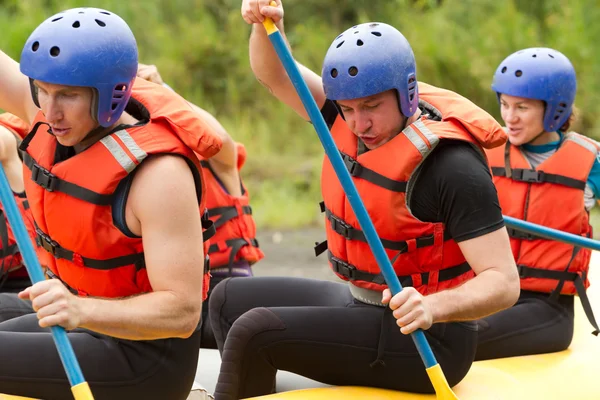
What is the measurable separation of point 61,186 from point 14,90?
0.49 m

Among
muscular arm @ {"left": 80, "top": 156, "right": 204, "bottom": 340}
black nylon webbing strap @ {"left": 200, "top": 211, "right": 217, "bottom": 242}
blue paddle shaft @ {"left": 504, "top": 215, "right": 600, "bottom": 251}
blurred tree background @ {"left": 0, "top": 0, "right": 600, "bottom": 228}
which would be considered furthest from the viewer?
blurred tree background @ {"left": 0, "top": 0, "right": 600, "bottom": 228}

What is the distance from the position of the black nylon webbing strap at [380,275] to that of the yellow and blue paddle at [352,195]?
0.26 metres

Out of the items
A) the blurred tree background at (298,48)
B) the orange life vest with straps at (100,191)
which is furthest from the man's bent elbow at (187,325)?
the blurred tree background at (298,48)

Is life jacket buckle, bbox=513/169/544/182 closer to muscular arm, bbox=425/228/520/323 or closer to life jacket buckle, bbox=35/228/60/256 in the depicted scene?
muscular arm, bbox=425/228/520/323

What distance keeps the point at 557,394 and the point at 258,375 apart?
3.40ft

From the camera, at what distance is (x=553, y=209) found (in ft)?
13.9

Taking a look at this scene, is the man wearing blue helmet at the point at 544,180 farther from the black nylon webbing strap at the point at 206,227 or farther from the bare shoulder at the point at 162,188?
the bare shoulder at the point at 162,188

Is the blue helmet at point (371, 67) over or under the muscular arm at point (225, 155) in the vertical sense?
over

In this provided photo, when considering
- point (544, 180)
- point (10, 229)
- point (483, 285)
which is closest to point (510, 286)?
point (483, 285)

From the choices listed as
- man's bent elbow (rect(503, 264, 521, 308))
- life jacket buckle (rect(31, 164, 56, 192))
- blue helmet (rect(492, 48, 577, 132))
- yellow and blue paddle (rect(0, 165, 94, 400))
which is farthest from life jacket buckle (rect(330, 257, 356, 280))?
blue helmet (rect(492, 48, 577, 132))

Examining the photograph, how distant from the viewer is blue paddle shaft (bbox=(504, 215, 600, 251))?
13.0 feet

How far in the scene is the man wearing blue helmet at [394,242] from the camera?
10.1 ft

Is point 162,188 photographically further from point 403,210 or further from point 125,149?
point 403,210

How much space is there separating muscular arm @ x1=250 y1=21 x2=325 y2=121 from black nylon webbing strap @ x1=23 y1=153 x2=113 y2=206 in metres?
0.84
